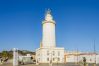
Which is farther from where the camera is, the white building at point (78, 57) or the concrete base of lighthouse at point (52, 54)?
the white building at point (78, 57)

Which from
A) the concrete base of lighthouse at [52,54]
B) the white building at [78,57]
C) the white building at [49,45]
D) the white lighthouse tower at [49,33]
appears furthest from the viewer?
Result: the white building at [78,57]

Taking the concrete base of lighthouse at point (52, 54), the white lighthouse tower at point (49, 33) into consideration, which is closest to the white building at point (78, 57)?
the concrete base of lighthouse at point (52, 54)

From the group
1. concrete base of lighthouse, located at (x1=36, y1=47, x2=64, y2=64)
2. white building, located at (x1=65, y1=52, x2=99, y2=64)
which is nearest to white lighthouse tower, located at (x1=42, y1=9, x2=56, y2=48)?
concrete base of lighthouse, located at (x1=36, y1=47, x2=64, y2=64)

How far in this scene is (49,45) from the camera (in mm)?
74312

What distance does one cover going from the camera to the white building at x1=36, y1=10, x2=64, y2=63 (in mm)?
72062

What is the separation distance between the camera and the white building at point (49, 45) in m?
72.1

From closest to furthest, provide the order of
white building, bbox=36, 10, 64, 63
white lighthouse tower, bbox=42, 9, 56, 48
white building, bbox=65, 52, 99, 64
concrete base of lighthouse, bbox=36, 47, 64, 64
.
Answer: concrete base of lighthouse, bbox=36, 47, 64, 64, white building, bbox=36, 10, 64, 63, white lighthouse tower, bbox=42, 9, 56, 48, white building, bbox=65, 52, 99, 64

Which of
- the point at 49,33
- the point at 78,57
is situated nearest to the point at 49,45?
the point at 49,33

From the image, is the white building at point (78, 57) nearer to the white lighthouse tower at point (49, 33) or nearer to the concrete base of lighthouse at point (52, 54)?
the concrete base of lighthouse at point (52, 54)

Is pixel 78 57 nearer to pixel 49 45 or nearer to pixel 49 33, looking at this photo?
pixel 49 45

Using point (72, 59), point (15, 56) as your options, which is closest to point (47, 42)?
point (72, 59)

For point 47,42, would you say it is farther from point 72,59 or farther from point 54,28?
point 72,59

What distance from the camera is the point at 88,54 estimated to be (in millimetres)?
77812

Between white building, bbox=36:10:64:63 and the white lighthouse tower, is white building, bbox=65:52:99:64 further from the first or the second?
the white lighthouse tower
